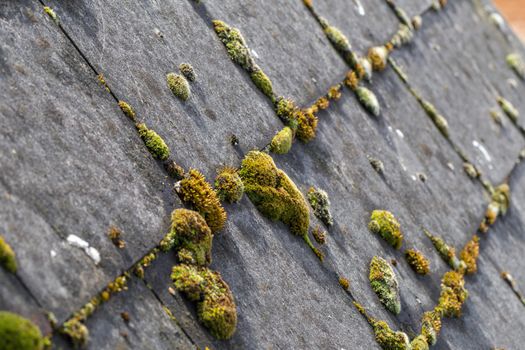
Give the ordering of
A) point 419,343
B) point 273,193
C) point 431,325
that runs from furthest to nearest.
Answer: point 431,325 → point 419,343 → point 273,193

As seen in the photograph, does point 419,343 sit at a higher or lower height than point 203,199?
lower

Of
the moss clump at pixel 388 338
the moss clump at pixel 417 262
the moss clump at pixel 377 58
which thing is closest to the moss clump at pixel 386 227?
the moss clump at pixel 417 262

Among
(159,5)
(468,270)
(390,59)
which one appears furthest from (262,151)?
(390,59)

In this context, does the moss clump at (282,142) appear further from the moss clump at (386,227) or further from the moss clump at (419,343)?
the moss clump at (419,343)

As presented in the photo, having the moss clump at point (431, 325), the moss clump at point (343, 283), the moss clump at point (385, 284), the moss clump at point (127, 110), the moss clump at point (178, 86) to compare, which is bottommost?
the moss clump at point (431, 325)

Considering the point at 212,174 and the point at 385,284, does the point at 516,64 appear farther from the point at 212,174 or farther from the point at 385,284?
the point at 212,174

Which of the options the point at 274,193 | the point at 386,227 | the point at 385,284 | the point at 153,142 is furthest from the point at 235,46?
the point at 385,284

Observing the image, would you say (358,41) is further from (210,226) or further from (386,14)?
(210,226)
